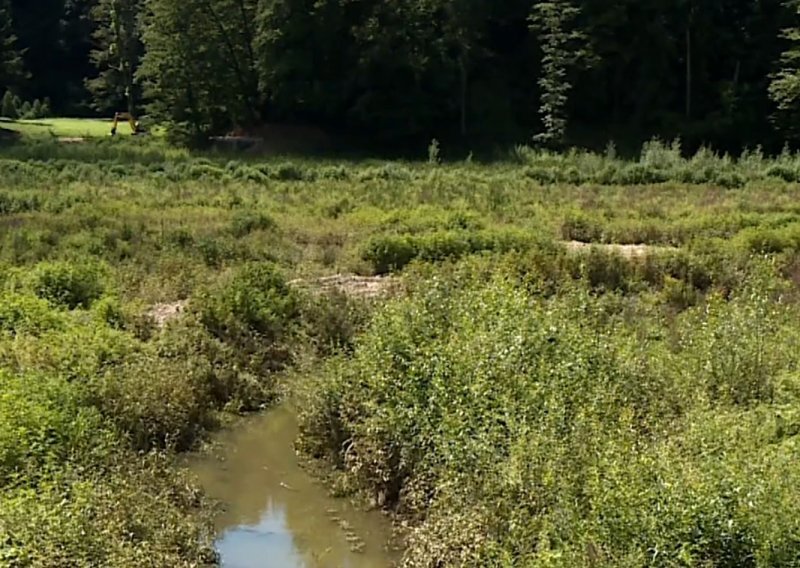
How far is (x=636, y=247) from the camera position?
66.6 ft

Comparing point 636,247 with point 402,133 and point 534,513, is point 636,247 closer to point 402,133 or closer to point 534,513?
point 534,513

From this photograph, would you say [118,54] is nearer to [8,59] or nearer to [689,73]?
[8,59]

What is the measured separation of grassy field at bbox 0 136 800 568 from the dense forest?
20927 mm

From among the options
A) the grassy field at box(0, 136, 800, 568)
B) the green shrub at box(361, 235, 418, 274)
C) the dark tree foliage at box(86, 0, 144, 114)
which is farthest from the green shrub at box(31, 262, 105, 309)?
the dark tree foliage at box(86, 0, 144, 114)

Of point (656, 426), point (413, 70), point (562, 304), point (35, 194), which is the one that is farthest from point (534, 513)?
point (413, 70)

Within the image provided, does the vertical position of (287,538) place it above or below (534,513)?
below

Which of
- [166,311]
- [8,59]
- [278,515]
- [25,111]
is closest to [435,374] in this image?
[278,515]

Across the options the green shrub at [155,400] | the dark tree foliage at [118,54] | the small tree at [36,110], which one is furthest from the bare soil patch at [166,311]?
the small tree at [36,110]

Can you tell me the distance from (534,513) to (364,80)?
37.7 metres

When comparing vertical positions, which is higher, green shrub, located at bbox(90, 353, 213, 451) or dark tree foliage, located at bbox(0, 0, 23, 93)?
dark tree foliage, located at bbox(0, 0, 23, 93)

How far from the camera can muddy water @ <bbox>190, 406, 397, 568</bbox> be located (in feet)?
31.4

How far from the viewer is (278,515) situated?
416 inches

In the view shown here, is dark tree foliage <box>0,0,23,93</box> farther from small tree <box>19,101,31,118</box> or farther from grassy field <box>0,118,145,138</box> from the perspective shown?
grassy field <box>0,118,145,138</box>

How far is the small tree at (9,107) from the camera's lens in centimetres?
5631
